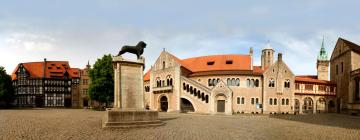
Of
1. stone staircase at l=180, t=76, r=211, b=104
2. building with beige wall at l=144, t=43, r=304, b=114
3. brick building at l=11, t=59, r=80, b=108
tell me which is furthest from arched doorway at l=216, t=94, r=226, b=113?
brick building at l=11, t=59, r=80, b=108

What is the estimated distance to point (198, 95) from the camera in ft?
156

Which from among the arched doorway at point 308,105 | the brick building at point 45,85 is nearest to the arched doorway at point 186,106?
the arched doorway at point 308,105

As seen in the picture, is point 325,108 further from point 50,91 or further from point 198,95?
point 50,91

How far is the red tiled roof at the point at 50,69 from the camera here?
73812mm

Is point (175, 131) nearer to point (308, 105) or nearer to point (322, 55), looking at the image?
point (308, 105)

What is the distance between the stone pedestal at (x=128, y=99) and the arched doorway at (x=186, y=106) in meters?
29.7

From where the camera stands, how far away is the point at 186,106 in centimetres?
4919

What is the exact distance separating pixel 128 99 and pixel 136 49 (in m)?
3.87

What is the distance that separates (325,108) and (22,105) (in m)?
82.5

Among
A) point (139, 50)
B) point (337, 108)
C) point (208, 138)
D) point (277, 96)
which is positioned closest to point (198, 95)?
point (277, 96)

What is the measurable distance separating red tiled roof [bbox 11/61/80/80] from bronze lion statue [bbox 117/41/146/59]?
64776mm

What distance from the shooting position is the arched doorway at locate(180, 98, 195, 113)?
1909 inches

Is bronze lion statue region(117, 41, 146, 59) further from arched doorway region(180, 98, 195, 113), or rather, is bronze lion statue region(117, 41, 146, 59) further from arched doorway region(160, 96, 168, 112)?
arched doorway region(160, 96, 168, 112)

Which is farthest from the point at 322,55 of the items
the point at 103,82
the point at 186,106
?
the point at 103,82
